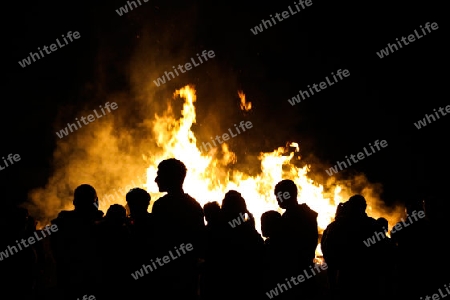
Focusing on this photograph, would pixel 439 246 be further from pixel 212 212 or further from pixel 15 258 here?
pixel 15 258

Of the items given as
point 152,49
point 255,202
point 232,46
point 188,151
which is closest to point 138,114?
point 152,49

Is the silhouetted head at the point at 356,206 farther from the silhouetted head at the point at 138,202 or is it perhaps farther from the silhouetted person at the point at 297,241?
the silhouetted head at the point at 138,202

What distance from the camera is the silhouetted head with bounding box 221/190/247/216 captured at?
377 cm

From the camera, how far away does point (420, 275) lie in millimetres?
A: 4086

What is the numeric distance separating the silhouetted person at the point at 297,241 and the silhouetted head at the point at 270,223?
7 cm

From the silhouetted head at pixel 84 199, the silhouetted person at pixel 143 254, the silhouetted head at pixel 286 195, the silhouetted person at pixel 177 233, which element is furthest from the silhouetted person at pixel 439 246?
the silhouetted head at pixel 84 199

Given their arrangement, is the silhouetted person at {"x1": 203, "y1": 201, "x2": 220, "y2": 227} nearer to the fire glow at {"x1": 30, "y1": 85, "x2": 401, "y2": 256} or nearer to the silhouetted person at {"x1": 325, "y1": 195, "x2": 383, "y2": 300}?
the silhouetted person at {"x1": 325, "y1": 195, "x2": 383, "y2": 300}

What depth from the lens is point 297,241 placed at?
4.01 m

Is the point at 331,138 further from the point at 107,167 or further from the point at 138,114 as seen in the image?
the point at 107,167

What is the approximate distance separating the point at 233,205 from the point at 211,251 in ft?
1.63

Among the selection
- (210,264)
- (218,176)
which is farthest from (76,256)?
(218,176)

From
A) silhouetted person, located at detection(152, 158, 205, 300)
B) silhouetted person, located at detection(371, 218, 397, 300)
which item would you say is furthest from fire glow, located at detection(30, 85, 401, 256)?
silhouetted person, located at detection(152, 158, 205, 300)

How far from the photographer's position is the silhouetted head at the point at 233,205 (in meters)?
3.77

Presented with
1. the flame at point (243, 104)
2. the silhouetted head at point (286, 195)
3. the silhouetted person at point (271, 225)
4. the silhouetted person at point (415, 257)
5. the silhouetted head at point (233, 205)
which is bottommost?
the silhouetted person at point (415, 257)
